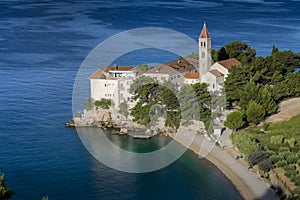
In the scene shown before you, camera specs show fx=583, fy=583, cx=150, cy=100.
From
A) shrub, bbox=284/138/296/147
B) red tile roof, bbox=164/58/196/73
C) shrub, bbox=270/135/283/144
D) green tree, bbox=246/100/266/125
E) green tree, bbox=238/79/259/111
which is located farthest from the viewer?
red tile roof, bbox=164/58/196/73

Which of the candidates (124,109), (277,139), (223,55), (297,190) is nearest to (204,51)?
(223,55)

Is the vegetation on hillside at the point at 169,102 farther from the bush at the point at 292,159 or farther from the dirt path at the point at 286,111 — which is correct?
the bush at the point at 292,159

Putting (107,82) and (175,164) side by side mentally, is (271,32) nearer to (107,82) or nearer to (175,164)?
(107,82)

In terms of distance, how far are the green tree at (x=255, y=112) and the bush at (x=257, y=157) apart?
485 cm

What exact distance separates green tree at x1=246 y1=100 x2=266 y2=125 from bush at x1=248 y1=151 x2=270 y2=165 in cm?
485

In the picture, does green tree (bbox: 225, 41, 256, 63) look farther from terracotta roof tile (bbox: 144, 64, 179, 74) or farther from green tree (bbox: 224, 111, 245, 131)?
green tree (bbox: 224, 111, 245, 131)

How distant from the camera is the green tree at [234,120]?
2900cm

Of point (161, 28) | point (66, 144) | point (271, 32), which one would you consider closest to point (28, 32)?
point (161, 28)

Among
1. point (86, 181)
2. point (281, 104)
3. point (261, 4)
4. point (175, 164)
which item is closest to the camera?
point (86, 181)

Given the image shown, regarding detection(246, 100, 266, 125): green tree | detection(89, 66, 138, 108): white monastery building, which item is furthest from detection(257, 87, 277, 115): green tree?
detection(89, 66, 138, 108): white monastery building

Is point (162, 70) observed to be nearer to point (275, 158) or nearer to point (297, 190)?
point (275, 158)

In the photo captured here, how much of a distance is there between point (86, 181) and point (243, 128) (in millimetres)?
9327

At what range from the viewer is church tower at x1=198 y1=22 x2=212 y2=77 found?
3347cm

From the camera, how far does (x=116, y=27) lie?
227 feet
